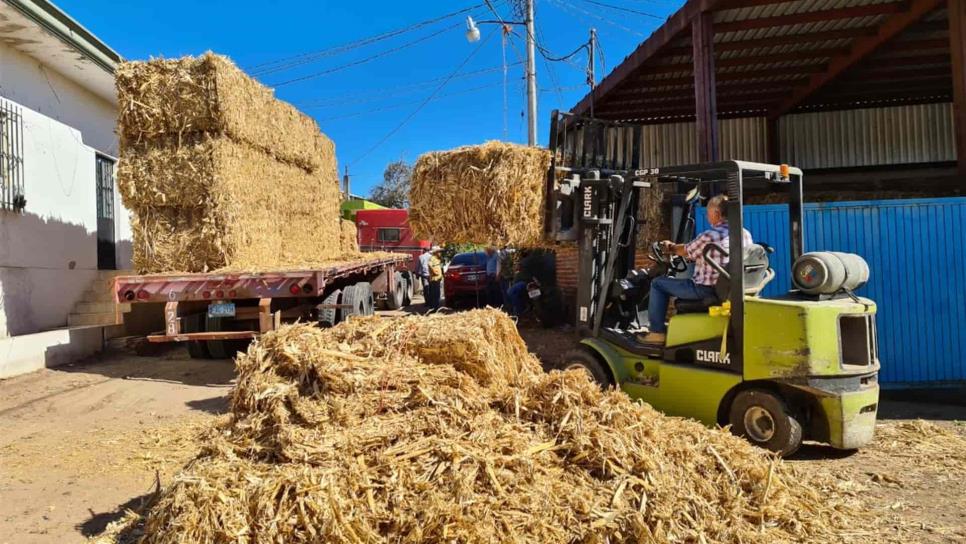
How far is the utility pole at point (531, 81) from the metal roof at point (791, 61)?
3.87 metres

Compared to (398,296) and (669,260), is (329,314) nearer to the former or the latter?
(669,260)

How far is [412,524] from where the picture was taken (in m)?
3.07

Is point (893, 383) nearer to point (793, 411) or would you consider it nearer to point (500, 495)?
point (793, 411)

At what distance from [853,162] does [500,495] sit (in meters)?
15.3

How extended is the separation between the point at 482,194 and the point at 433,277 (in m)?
9.38

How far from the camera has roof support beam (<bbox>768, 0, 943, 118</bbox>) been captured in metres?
9.74

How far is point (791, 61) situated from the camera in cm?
1238

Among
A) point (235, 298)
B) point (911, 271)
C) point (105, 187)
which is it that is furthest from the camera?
point (105, 187)

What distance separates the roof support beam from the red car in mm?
8052

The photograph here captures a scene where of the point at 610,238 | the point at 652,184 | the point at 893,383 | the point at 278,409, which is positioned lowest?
the point at 893,383

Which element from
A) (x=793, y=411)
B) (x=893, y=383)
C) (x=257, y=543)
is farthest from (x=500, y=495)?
(x=893, y=383)

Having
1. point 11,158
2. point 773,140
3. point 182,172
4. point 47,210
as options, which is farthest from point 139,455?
point 773,140

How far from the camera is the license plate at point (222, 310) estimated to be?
8430mm

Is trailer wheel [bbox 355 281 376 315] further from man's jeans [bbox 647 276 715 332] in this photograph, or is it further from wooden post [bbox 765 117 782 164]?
wooden post [bbox 765 117 782 164]
